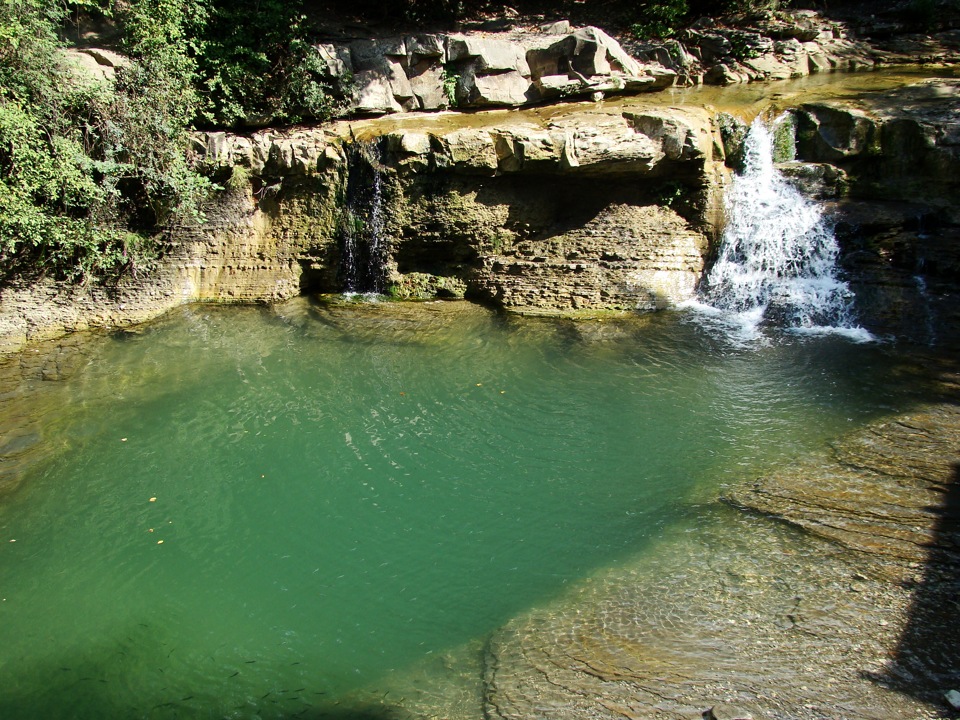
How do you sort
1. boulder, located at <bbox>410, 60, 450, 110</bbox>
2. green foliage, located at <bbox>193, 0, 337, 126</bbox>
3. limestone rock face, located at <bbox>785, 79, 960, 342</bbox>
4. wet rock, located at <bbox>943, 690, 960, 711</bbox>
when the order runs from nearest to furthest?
wet rock, located at <bbox>943, 690, 960, 711</bbox> < limestone rock face, located at <bbox>785, 79, 960, 342</bbox> < green foliage, located at <bbox>193, 0, 337, 126</bbox> < boulder, located at <bbox>410, 60, 450, 110</bbox>

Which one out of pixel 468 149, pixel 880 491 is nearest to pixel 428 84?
pixel 468 149

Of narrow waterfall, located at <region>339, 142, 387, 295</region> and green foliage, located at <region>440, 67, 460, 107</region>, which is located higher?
green foliage, located at <region>440, 67, 460, 107</region>

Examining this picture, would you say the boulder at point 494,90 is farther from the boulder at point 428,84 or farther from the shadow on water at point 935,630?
the shadow on water at point 935,630

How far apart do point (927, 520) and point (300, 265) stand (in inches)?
322

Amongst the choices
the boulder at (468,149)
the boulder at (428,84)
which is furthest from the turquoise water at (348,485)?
the boulder at (428,84)

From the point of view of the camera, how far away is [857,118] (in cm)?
886

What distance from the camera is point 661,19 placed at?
501 inches

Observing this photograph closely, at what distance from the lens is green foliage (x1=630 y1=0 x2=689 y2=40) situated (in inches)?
490

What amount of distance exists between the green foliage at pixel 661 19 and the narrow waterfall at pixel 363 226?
6048 millimetres

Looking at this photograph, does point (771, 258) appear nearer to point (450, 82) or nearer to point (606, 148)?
point (606, 148)

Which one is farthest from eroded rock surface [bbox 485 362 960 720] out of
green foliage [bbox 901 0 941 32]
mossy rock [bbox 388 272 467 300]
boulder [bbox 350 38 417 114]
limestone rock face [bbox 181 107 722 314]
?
green foliage [bbox 901 0 941 32]

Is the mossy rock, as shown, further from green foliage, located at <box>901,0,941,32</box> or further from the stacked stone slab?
green foliage, located at <box>901,0,941,32</box>

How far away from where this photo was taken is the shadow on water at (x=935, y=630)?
374 cm

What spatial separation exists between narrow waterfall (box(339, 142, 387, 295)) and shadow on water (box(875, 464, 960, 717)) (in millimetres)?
7326
